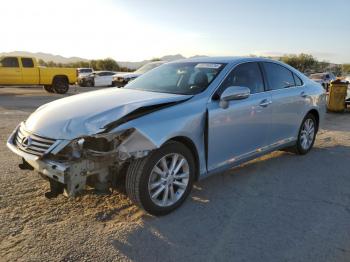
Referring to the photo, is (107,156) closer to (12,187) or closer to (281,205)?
(12,187)

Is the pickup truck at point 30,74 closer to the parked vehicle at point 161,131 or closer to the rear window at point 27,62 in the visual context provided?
the rear window at point 27,62

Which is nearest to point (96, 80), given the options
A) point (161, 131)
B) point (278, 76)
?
point (278, 76)

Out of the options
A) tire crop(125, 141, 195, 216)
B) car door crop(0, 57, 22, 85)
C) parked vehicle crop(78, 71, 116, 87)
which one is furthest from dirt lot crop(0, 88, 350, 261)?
parked vehicle crop(78, 71, 116, 87)

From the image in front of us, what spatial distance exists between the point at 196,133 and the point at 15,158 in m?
3.23

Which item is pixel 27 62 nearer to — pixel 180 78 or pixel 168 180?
pixel 180 78

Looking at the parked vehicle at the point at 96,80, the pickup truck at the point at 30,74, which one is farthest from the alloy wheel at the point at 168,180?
the parked vehicle at the point at 96,80

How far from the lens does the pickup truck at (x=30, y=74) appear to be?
17641 mm

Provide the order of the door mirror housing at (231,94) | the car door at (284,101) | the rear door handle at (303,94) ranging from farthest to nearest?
the rear door handle at (303,94) < the car door at (284,101) < the door mirror housing at (231,94)

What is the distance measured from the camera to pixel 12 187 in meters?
4.36

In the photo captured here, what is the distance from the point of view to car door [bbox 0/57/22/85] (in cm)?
→ 1753

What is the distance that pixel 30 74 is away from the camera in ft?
59.4

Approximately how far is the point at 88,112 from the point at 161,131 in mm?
784

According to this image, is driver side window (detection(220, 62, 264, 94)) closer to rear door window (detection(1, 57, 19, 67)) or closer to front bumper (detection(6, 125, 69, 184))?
front bumper (detection(6, 125, 69, 184))

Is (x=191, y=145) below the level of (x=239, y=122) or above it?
below
